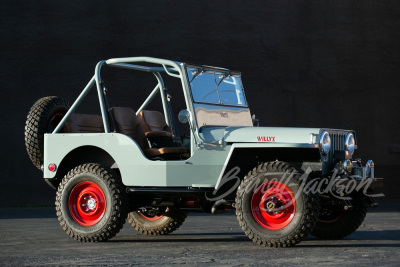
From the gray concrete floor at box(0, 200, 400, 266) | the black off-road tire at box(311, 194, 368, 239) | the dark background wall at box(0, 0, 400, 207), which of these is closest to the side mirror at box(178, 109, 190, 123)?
the gray concrete floor at box(0, 200, 400, 266)

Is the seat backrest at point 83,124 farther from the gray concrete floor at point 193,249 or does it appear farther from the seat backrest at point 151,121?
the gray concrete floor at point 193,249

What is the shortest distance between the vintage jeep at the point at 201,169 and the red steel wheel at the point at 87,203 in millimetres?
12

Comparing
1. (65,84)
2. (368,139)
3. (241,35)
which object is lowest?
(368,139)

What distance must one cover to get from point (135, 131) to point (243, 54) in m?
9.17

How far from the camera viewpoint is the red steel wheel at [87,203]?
8766mm

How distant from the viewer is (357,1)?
760 inches

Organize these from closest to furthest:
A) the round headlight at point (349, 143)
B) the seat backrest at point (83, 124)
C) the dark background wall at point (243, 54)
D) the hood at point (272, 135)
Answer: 1. the hood at point (272, 135)
2. the round headlight at point (349, 143)
3. the seat backrest at point (83, 124)
4. the dark background wall at point (243, 54)

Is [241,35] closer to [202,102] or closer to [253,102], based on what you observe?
[253,102]

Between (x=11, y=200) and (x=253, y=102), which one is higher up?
(x=253, y=102)

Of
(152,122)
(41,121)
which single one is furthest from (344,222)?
(41,121)

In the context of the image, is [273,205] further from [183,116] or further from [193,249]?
[183,116]

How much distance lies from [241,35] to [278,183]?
10874mm

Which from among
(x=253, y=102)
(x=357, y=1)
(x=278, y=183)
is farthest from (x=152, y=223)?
(x=357, y=1)

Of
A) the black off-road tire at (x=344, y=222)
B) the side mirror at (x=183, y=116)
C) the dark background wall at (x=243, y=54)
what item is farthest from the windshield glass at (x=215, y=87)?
the dark background wall at (x=243, y=54)
